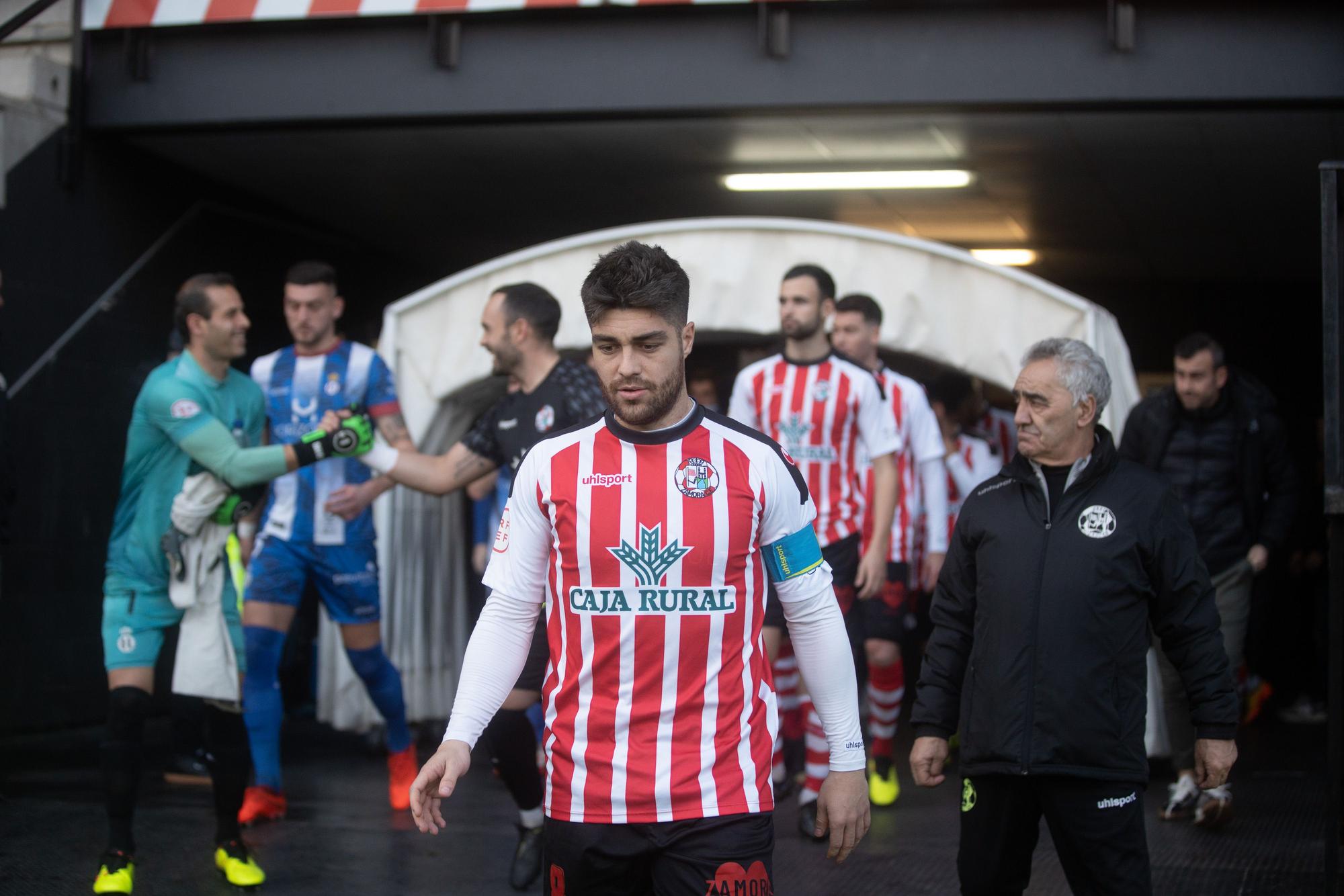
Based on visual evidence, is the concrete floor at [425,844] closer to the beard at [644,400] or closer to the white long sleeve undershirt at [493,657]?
the white long sleeve undershirt at [493,657]

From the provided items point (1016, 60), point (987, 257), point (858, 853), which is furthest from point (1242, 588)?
point (987, 257)

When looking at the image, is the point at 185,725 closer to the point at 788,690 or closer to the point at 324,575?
the point at 324,575

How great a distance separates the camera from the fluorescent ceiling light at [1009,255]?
13.6m

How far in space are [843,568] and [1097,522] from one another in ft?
8.47

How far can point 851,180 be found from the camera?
419 inches

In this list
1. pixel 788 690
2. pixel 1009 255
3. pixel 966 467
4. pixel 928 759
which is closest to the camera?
pixel 928 759

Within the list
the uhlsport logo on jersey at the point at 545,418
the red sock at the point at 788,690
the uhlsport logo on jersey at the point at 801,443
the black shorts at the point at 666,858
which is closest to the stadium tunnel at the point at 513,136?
the uhlsport logo on jersey at the point at 801,443

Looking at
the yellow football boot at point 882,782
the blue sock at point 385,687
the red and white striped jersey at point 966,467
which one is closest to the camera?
the blue sock at point 385,687

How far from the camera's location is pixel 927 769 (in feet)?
12.1

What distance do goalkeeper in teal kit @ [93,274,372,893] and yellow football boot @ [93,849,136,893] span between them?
5 centimetres

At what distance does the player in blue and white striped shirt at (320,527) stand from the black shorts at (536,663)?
4.60 ft

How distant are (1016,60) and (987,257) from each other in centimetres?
673

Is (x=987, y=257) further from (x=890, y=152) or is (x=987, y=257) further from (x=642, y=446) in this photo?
(x=642, y=446)

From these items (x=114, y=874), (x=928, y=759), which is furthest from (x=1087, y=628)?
(x=114, y=874)
